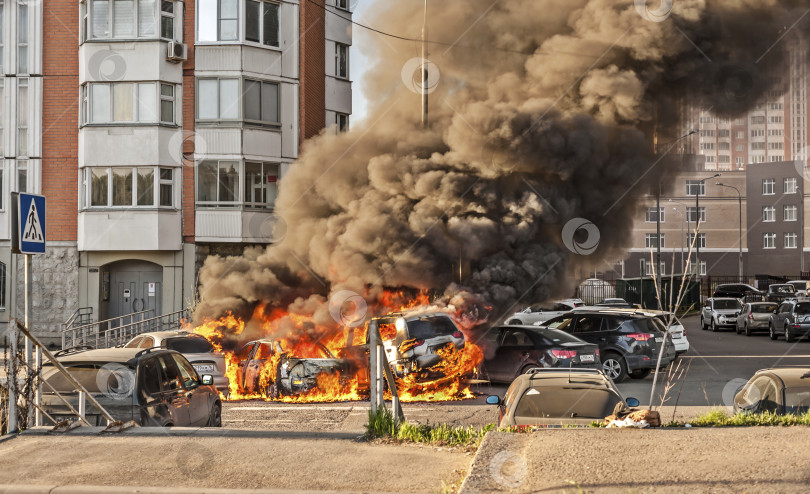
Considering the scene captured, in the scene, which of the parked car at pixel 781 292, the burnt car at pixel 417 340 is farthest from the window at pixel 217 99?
the parked car at pixel 781 292

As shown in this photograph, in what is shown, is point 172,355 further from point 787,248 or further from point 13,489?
point 787,248

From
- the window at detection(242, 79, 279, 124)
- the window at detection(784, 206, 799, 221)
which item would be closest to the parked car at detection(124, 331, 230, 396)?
the window at detection(242, 79, 279, 124)

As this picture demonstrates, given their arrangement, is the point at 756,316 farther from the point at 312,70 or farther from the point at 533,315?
the point at 312,70

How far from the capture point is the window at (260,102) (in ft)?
88.7

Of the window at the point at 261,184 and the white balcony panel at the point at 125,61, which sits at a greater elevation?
the white balcony panel at the point at 125,61

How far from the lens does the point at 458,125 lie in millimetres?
20641

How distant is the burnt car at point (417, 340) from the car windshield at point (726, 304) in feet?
77.1

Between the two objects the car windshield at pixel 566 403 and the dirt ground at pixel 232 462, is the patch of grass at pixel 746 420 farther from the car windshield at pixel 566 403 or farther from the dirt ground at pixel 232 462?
the dirt ground at pixel 232 462

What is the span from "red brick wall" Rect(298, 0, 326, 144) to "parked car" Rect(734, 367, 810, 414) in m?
20.5

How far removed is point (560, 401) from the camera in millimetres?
8383

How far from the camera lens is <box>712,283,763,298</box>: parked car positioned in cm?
5072

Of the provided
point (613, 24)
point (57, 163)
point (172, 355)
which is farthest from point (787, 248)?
point (172, 355)

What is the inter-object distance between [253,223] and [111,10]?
808 centimetres

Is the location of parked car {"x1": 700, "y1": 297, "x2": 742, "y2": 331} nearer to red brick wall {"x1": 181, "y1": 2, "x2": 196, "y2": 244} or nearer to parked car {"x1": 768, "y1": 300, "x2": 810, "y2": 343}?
parked car {"x1": 768, "y1": 300, "x2": 810, "y2": 343}
